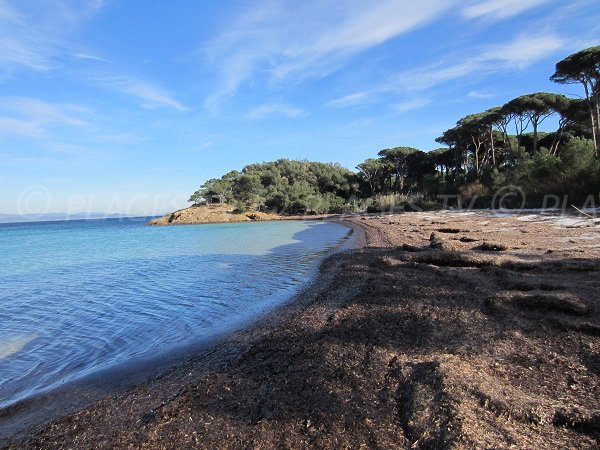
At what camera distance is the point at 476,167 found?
4247 centimetres

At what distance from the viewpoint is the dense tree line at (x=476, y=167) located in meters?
22.7

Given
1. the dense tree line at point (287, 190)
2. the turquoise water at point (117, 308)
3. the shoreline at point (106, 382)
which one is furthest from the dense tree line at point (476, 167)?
the shoreline at point (106, 382)

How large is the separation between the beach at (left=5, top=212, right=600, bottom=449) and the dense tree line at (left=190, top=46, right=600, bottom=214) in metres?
18.9

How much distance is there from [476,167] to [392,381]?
44.1 m

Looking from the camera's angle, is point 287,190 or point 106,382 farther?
point 287,190

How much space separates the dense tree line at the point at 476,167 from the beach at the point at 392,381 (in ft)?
62.0

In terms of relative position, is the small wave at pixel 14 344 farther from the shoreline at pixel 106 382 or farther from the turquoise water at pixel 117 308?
the shoreline at pixel 106 382

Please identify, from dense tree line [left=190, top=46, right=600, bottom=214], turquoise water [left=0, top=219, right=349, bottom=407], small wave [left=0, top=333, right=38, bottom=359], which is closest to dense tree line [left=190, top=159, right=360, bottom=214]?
dense tree line [left=190, top=46, right=600, bottom=214]

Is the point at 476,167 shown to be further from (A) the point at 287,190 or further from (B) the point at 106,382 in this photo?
(B) the point at 106,382

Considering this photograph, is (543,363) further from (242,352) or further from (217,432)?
(242,352)

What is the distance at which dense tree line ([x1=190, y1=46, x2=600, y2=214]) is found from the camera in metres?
22.7

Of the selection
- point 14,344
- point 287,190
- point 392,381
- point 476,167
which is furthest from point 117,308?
point 287,190

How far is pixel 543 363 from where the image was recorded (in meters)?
3.44

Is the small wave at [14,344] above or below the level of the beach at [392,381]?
below
